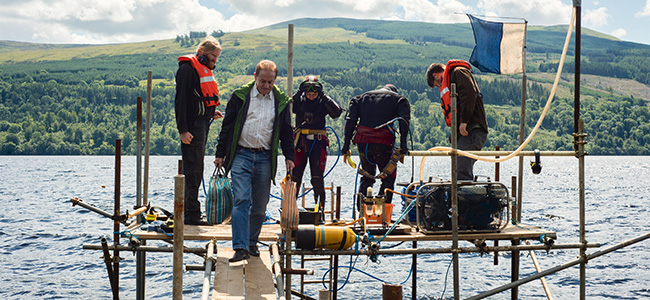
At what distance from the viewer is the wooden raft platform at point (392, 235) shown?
9336mm

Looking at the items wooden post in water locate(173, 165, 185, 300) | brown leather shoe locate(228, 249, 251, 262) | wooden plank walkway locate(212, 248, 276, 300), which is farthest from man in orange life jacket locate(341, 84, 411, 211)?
wooden post in water locate(173, 165, 185, 300)

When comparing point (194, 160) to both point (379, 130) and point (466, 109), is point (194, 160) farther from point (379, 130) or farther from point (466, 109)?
point (466, 109)

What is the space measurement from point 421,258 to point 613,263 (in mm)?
8828

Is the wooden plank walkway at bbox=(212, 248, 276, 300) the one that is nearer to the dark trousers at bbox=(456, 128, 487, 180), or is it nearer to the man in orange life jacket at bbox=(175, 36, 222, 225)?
the man in orange life jacket at bbox=(175, 36, 222, 225)

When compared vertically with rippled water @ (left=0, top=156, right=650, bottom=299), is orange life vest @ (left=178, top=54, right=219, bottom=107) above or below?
above

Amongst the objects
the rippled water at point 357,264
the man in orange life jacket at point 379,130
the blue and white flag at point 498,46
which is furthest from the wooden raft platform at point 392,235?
the blue and white flag at point 498,46

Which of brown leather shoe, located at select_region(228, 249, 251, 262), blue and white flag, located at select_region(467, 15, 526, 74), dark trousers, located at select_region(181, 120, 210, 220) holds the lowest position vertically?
brown leather shoe, located at select_region(228, 249, 251, 262)

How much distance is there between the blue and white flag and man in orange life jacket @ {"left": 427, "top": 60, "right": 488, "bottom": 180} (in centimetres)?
95

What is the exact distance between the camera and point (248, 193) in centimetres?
846

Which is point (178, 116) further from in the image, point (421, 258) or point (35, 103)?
point (35, 103)

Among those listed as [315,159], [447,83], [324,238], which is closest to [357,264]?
[315,159]

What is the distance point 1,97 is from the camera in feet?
652

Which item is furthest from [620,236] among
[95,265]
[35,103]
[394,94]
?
A: [35,103]

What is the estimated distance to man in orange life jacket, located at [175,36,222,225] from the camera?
9.82m
